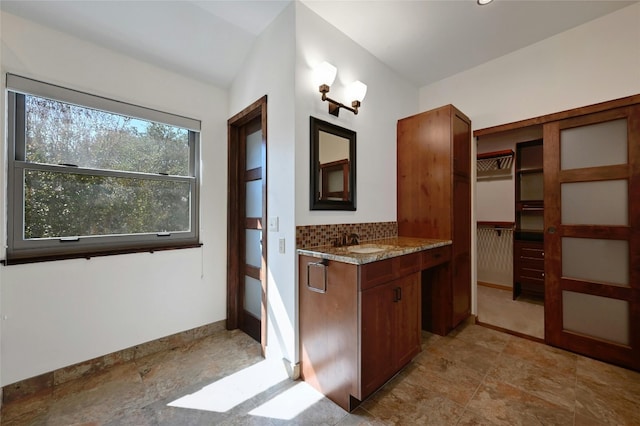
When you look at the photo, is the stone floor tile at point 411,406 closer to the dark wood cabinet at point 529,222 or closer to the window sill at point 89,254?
the window sill at point 89,254

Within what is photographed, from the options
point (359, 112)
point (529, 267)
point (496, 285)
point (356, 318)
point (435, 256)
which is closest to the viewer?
point (356, 318)

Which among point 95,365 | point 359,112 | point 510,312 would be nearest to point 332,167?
point 359,112

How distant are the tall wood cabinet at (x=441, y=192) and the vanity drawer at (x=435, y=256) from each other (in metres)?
0.10

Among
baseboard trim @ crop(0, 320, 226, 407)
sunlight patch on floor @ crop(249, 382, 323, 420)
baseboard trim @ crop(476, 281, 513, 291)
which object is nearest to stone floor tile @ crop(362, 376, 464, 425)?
sunlight patch on floor @ crop(249, 382, 323, 420)

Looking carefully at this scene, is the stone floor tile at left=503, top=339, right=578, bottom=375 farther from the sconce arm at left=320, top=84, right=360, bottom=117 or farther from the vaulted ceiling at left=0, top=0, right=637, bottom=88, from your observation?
the vaulted ceiling at left=0, top=0, right=637, bottom=88

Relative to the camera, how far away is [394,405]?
1.64 m

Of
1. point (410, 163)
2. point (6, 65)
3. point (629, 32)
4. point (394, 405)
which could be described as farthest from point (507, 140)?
point (6, 65)

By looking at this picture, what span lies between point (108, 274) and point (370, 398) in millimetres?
2224

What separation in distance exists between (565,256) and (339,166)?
2243 mm

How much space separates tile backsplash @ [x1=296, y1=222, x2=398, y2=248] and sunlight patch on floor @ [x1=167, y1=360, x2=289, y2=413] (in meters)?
1.03

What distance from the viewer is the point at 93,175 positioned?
2031 millimetres

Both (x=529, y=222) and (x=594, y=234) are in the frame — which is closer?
(x=594, y=234)

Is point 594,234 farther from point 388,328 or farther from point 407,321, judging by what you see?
point 388,328

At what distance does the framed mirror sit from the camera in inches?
80.8
